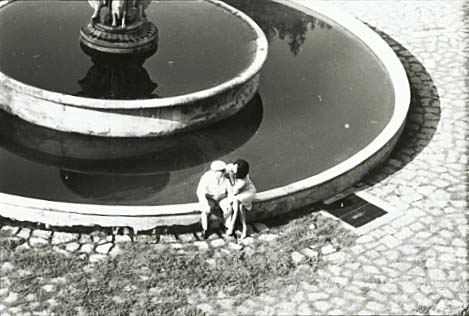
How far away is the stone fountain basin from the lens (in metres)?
13.5

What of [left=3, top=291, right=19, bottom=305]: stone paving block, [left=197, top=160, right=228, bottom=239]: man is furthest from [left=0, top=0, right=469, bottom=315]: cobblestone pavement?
[left=197, top=160, right=228, bottom=239]: man

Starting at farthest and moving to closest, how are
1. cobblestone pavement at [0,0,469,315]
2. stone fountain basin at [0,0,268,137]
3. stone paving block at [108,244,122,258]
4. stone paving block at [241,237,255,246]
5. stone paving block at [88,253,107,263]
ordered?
stone fountain basin at [0,0,268,137], stone paving block at [241,237,255,246], stone paving block at [108,244,122,258], stone paving block at [88,253,107,263], cobblestone pavement at [0,0,469,315]

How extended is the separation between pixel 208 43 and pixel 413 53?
471 cm

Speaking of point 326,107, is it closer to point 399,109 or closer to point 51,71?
point 399,109

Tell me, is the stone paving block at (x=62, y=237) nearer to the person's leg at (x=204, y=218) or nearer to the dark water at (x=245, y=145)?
the dark water at (x=245, y=145)

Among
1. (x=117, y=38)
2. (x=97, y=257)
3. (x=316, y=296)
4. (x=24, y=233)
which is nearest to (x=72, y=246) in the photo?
(x=97, y=257)

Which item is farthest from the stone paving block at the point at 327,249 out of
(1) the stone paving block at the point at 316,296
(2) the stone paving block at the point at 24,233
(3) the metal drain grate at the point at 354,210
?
(2) the stone paving block at the point at 24,233

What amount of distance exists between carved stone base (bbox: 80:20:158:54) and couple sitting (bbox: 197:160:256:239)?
3.78 meters

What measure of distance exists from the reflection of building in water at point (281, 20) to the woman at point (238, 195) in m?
6.17

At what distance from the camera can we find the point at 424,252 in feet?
39.4

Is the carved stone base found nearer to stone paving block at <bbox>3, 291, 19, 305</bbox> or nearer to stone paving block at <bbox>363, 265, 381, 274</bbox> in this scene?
stone paving block at <bbox>3, 291, 19, 305</bbox>

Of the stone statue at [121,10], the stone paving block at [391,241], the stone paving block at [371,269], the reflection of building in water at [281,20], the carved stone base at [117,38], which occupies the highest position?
the reflection of building in water at [281,20]

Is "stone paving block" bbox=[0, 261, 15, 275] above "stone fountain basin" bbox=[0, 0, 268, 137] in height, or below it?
below

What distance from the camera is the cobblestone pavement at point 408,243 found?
11.0 meters
